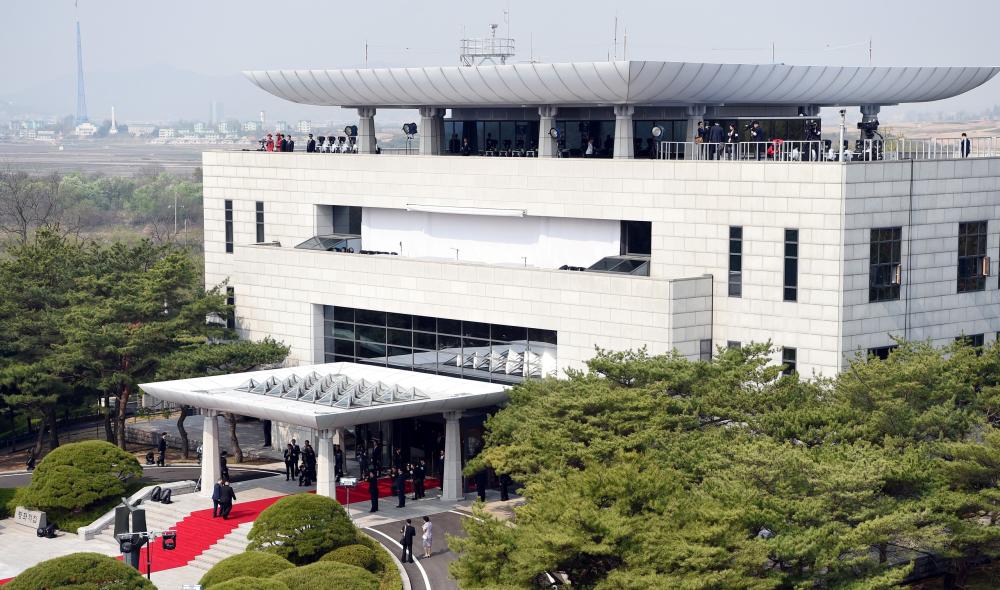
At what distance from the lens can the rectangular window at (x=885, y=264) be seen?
174 ft

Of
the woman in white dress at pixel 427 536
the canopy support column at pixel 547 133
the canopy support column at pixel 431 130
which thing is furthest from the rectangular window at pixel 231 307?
the woman in white dress at pixel 427 536

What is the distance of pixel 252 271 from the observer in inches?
2699

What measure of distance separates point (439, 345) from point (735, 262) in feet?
44.5

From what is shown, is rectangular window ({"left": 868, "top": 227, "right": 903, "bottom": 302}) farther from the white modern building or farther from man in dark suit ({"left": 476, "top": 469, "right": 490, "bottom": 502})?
man in dark suit ({"left": 476, "top": 469, "right": 490, "bottom": 502})

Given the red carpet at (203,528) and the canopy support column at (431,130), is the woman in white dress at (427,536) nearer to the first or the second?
the red carpet at (203,528)

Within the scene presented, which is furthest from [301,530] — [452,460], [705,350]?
[705,350]

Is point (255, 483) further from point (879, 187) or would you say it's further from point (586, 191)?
point (879, 187)

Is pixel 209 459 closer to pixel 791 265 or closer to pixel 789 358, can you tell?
pixel 789 358

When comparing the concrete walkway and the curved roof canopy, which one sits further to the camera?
the curved roof canopy

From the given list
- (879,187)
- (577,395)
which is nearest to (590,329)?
(577,395)

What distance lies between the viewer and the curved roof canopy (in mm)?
57406

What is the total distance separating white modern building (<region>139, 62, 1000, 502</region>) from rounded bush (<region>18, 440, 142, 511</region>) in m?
11.2

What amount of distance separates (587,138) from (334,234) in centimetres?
1333

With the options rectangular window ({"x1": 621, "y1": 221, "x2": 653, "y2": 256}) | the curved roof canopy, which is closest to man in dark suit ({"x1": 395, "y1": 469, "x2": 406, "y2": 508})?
rectangular window ({"x1": 621, "y1": 221, "x2": 653, "y2": 256})
